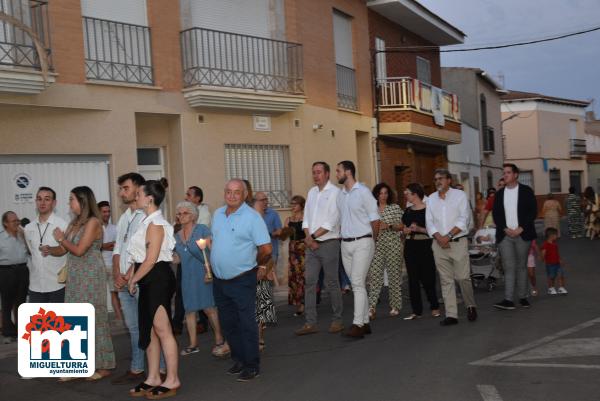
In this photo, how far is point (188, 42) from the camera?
15.8m

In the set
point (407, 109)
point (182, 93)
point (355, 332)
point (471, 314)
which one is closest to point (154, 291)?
point (355, 332)

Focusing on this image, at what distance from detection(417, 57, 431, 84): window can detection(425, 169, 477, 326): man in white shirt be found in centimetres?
1745

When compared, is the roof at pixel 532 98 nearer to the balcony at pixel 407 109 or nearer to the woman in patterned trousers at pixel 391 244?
the balcony at pixel 407 109

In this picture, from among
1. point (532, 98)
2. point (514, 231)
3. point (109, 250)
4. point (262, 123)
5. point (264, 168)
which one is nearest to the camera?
point (514, 231)

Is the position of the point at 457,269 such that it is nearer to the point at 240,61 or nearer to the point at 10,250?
the point at 10,250

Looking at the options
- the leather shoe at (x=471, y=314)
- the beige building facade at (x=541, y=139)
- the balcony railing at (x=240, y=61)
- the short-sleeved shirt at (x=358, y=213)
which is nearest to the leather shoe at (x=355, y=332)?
the short-sleeved shirt at (x=358, y=213)

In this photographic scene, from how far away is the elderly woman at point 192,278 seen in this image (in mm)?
8688

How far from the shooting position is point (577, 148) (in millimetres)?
52281

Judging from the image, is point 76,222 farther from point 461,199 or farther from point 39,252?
point 461,199

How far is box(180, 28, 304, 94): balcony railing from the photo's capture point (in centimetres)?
1577

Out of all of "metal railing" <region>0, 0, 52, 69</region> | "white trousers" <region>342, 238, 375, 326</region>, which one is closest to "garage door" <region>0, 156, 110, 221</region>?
"metal railing" <region>0, 0, 52, 69</region>

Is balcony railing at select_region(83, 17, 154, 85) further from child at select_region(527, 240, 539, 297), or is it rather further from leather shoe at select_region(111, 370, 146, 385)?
leather shoe at select_region(111, 370, 146, 385)

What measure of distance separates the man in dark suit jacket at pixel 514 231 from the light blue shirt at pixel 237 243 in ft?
15.2

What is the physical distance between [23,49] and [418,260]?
280 inches
